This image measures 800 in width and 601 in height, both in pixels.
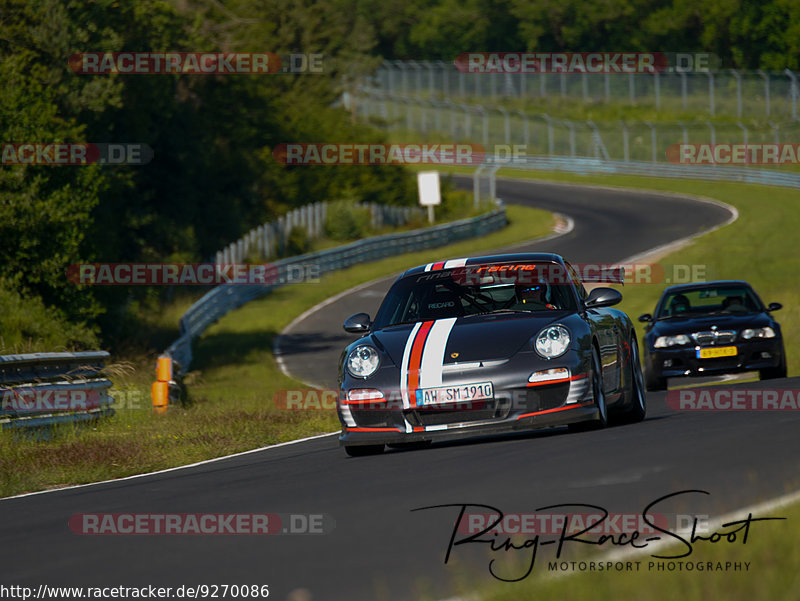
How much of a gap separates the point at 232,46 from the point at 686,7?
53.0 meters

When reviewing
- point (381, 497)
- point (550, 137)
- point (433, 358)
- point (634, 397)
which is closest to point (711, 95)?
point (550, 137)

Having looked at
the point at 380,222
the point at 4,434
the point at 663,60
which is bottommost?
the point at 4,434

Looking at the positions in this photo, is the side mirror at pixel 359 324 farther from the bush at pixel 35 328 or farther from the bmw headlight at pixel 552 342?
the bush at pixel 35 328

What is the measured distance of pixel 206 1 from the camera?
4425 cm

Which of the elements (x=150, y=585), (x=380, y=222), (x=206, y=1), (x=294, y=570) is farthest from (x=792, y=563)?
(x=380, y=222)

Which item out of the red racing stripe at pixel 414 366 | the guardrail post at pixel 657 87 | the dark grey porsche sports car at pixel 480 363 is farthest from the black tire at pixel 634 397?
the guardrail post at pixel 657 87

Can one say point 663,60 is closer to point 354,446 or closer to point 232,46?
point 232,46

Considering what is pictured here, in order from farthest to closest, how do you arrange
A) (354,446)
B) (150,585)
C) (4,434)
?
(4,434) < (354,446) < (150,585)

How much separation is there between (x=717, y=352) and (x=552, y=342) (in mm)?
7221

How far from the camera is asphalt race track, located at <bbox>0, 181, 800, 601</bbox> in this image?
17.6 ft

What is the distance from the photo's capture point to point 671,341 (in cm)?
1612

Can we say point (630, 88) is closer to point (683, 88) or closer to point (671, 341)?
point (683, 88)

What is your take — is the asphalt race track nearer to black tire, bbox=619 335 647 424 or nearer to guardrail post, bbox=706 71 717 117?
black tire, bbox=619 335 647 424

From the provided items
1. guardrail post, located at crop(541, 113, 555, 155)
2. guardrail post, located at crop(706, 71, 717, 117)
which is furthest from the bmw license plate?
guardrail post, located at crop(541, 113, 555, 155)
